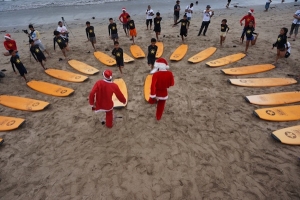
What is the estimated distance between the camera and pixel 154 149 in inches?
175

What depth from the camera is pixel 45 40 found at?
11883 millimetres

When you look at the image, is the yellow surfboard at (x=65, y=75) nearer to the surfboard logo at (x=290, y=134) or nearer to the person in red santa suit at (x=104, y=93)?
the person in red santa suit at (x=104, y=93)

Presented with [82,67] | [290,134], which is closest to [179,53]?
[82,67]

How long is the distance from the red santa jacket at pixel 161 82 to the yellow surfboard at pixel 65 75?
3771 millimetres

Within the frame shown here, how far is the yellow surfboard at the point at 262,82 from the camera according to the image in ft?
21.2

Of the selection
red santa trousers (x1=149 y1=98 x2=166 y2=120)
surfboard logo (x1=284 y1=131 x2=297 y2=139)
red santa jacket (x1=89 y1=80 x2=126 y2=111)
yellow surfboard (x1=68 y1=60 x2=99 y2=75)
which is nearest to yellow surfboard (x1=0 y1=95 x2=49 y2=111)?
yellow surfboard (x1=68 y1=60 x2=99 y2=75)

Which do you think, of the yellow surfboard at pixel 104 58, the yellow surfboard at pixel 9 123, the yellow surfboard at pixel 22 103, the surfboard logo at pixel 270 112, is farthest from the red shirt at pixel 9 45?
the surfboard logo at pixel 270 112

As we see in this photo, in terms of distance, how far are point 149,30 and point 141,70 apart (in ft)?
18.5

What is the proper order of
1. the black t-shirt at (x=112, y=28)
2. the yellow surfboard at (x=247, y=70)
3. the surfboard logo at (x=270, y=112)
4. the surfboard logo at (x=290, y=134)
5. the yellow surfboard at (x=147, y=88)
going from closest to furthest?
the surfboard logo at (x=290, y=134), the surfboard logo at (x=270, y=112), the yellow surfboard at (x=147, y=88), the yellow surfboard at (x=247, y=70), the black t-shirt at (x=112, y=28)

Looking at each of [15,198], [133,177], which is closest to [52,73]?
[15,198]

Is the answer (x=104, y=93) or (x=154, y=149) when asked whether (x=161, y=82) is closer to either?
(x=104, y=93)

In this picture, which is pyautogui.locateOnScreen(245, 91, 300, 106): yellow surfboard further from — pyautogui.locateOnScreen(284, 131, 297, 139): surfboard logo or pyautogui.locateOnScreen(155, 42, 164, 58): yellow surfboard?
pyautogui.locateOnScreen(155, 42, 164, 58): yellow surfboard

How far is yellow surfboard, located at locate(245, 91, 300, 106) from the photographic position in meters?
5.64

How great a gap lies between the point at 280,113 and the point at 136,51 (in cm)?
668
